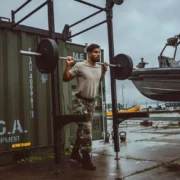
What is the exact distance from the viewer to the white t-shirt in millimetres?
3371

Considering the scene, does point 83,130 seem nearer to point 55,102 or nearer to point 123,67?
point 55,102

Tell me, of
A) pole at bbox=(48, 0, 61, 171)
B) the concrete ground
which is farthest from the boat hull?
pole at bbox=(48, 0, 61, 171)

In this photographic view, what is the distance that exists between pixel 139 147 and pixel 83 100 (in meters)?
2.02

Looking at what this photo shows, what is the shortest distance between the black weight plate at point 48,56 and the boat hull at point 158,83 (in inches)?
236

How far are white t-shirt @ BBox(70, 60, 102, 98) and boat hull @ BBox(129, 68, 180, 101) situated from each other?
207 inches

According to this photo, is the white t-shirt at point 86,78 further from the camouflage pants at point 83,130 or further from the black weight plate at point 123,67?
the black weight plate at point 123,67

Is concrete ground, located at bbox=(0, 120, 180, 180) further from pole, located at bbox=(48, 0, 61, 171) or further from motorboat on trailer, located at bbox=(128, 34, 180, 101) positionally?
motorboat on trailer, located at bbox=(128, 34, 180, 101)

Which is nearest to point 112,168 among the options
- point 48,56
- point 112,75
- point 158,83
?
point 112,75

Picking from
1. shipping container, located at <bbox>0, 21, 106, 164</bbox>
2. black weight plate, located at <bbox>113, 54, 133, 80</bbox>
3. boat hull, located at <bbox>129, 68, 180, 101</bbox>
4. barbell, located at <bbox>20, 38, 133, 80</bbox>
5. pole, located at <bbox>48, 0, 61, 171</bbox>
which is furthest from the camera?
boat hull, located at <bbox>129, 68, 180, 101</bbox>

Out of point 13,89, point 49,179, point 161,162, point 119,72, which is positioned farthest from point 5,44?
point 161,162

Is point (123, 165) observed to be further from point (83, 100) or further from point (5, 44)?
point (5, 44)

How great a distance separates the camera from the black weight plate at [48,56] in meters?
2.76

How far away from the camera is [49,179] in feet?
9.40

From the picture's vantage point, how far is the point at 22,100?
388 centimetres
